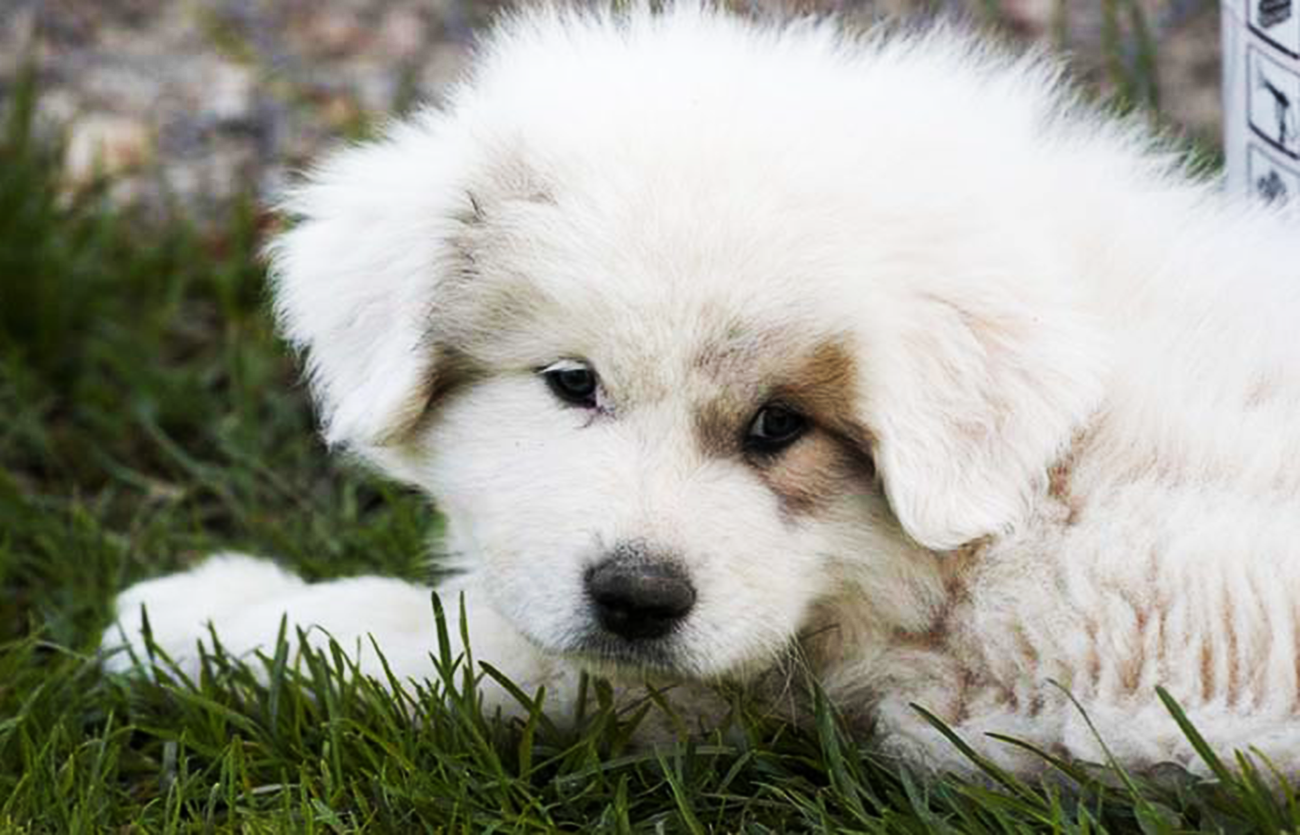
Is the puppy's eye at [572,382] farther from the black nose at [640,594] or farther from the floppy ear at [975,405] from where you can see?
the floppy ear at [975,405]

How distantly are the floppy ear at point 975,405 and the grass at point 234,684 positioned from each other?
0.44 m

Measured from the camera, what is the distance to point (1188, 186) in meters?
3.76

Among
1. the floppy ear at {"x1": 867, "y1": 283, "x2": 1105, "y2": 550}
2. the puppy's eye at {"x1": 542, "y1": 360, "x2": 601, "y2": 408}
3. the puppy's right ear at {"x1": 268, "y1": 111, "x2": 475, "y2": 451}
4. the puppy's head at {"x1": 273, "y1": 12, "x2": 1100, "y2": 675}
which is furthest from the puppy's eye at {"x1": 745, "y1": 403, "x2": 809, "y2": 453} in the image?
the puppy's right ear at {"x1": 268, "y1": 111, "x2": 475, "y2": 451}

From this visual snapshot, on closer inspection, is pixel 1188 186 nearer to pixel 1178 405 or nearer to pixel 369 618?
pixel 1178 405

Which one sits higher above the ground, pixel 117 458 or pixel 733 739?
pixel 733 739

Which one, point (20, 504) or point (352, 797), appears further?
point (20, 504)

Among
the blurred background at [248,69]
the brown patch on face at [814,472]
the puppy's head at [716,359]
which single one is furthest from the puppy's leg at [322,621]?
the blurred background at [248,69]

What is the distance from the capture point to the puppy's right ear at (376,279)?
340 cm

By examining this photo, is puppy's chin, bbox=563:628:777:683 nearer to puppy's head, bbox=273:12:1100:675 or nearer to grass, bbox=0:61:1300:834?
puppy's head, bbox=273:12:1100:675

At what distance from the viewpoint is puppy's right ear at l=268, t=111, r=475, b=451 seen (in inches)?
134

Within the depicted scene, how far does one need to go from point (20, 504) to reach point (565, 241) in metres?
2.29

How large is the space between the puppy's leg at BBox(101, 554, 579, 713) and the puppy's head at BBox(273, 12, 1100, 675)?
0.31m

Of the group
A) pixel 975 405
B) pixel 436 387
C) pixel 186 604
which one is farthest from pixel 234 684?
pixel 975 405

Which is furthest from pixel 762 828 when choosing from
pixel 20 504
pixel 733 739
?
pixel 20 504
